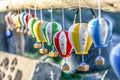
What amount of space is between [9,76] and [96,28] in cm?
147

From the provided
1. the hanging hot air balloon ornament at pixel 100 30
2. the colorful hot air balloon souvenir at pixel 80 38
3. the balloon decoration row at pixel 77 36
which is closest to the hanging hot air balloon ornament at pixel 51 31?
the balloon decoration row at pixel 77 36

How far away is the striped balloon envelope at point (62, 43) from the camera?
242 centimetres

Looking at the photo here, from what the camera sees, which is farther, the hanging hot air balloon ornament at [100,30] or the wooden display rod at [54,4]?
the wooden display rod at [54,4]

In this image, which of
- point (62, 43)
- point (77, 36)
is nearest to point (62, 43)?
point (62, 43)

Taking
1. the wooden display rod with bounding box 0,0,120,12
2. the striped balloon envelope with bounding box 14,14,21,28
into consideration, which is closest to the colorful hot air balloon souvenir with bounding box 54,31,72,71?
the wooden display rod with bounding box 0,0,120,12

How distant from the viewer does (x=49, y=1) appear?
10.2 ft

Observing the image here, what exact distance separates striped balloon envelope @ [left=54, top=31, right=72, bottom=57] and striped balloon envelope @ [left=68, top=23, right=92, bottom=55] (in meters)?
0.13

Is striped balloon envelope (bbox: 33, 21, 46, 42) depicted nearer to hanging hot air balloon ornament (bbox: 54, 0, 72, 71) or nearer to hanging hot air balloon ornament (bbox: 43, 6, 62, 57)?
hanging hot air balloon ornament (bbox: 43, 6, 62, 57)

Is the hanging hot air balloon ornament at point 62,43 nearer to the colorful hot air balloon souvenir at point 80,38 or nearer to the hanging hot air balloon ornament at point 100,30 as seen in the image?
the colorful hot air balloon souvenir at point 80,38

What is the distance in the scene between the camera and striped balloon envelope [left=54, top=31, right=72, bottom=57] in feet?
7.93

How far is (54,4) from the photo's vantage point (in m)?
3.02

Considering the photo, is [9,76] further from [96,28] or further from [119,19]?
[96,28]

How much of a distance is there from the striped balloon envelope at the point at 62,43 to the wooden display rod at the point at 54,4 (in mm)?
302

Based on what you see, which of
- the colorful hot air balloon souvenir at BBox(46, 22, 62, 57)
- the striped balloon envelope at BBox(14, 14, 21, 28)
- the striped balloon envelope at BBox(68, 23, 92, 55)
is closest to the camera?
the striped balloon envelope at BBox(68, 23, 92, 55)
